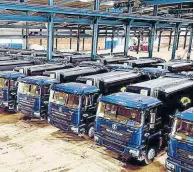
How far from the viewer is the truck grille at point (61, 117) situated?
11092 millimetres

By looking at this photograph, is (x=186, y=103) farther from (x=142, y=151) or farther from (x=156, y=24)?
(x=156, y=24)

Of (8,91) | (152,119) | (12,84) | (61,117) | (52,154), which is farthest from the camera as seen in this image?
(12,84)

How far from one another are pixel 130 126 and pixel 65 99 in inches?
139

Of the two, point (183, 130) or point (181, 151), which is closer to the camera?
point (181, 151)

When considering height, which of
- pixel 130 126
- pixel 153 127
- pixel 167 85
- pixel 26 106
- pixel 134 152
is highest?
pixel 167 85

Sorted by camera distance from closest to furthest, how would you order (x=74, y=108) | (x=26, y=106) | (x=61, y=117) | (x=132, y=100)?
(x=132, y=100), (x=74, y=108), (x=61, y=117), (x=26, y=106)

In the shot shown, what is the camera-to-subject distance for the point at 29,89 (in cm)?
1307

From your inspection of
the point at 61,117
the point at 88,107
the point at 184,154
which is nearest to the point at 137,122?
the point at 184,154

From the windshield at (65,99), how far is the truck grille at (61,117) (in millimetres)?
405

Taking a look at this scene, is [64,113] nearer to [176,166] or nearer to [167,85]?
[167,85]

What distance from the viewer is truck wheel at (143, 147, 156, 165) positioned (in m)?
9.23

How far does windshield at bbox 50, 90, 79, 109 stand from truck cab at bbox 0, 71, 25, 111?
12.7ft

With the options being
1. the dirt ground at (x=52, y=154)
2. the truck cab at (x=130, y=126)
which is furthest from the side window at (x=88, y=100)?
the dirt ground at (x=52, y=154)

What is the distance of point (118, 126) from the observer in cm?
906
